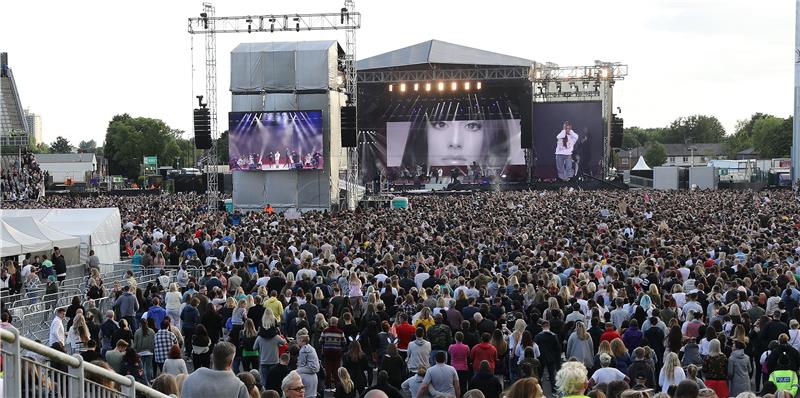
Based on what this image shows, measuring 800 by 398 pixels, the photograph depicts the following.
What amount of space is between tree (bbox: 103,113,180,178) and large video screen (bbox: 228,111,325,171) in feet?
230

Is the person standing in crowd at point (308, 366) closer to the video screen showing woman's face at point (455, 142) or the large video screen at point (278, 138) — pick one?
the large video screen at point (278, 138)

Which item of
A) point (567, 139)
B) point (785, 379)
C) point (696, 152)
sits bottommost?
point (785, 379)

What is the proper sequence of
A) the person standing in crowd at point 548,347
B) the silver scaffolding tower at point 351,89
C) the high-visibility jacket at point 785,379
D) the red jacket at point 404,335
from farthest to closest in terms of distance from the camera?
the silver scaffolding tower at point 351,89, the red jacket at point 404,335, the person standing in crowd at point 548,347, the high-visibility jacket at point 785,379

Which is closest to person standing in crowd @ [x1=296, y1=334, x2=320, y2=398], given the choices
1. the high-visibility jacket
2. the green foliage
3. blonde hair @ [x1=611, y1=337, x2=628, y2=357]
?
blonde hair @ [x1=611, y1=337, x2=628, y2=357]

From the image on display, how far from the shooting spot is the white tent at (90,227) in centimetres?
2198

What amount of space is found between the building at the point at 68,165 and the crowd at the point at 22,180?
147 feet

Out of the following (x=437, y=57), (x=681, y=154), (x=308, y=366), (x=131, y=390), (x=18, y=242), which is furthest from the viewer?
(x=681, y=154)

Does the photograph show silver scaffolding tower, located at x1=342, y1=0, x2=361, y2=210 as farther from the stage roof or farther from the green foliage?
the green foliage

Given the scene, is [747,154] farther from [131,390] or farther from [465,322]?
[131,390]

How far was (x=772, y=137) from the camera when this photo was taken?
11312cm

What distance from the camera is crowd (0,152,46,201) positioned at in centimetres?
4994

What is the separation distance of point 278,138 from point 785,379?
3370 centimetres

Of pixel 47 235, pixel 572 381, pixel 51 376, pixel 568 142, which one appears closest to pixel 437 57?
pixel 568 142

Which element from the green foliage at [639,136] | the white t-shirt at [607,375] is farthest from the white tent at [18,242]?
the green foliage at [639,136]
